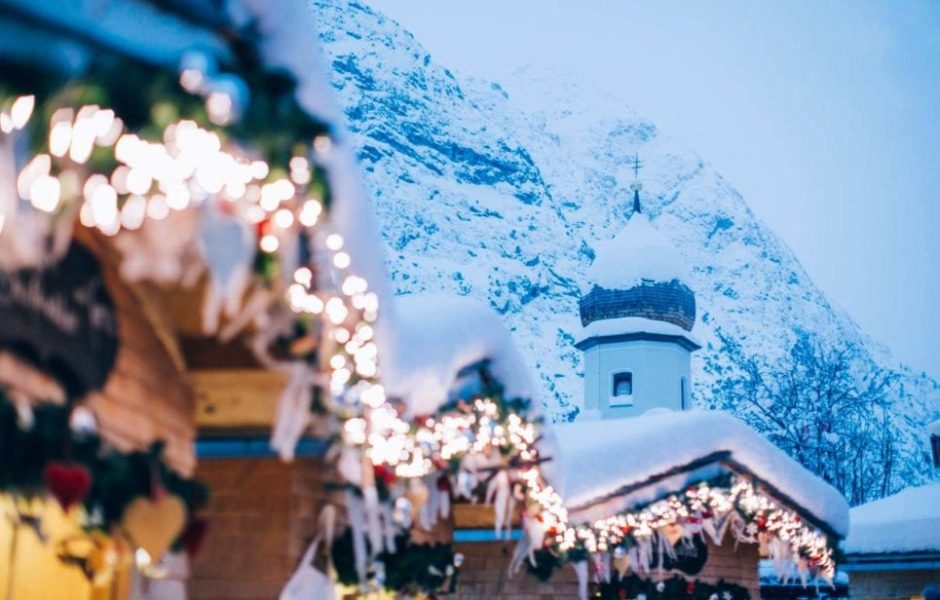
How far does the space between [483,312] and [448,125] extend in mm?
192832

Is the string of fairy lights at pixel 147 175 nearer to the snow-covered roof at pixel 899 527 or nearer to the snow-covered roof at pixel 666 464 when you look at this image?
the snow-covered roof at pixel 666 464

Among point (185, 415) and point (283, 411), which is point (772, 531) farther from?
point (283, 411)

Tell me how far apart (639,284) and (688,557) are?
2835cm

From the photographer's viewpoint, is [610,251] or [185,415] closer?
[185,415]

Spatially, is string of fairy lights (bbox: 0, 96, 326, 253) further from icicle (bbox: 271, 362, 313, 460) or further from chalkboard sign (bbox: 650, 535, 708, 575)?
chalkboard sign (bbox: 650, 535, 708, 575)

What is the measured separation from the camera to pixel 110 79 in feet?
11.9

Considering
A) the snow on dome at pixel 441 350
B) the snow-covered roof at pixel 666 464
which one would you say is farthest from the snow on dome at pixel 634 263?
the snow on dome at pixel 441 350

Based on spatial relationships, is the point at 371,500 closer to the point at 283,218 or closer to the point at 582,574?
the point at 283,218

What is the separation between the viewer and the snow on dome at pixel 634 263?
147ft

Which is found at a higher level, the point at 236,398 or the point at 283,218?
the point at 283,218

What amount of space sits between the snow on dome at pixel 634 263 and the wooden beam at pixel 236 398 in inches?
1517

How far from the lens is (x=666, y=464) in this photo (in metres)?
13.4

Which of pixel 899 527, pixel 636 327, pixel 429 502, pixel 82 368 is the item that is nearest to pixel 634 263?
pixel 636 327

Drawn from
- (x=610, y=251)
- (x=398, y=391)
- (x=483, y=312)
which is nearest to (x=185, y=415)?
(x=398, y=391)
